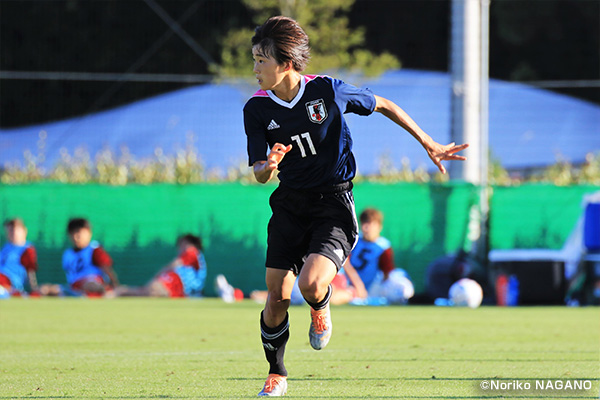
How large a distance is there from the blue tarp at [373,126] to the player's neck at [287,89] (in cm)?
2249

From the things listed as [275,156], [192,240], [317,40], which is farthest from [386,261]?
[317,40]

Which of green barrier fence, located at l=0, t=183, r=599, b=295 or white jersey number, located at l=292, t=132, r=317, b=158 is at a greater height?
green barrier fence, located at l=0, t=183, r=599, b=295

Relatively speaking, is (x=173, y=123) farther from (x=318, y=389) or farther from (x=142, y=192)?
(x=318, y=389)

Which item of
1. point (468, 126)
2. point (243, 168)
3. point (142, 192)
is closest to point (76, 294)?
point (142, 192)

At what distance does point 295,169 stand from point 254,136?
0.30 metres

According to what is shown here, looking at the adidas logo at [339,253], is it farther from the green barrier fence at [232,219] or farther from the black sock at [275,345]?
the green barrier fence at [232,219]

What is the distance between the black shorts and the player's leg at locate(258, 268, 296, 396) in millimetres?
76

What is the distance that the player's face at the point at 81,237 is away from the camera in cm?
1535

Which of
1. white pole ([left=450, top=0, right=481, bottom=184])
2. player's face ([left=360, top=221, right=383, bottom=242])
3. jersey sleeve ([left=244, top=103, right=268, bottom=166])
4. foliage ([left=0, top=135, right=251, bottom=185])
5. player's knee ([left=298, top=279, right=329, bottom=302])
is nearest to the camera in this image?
player's knee ([left=298, top=279, right=329, bottom=302])

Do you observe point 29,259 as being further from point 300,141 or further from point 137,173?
point 300,141

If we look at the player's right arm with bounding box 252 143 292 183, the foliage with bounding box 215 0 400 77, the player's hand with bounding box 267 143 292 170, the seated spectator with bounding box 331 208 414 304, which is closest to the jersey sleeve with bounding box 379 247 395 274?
the seated spectator with bounding box 331 208 414 304

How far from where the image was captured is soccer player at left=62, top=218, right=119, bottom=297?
15.4 meters

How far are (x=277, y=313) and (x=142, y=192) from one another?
36.1ft

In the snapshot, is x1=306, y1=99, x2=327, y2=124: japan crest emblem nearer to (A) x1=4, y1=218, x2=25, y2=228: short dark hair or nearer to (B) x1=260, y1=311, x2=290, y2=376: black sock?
(B) x1=260, y1=311, x2=290, y2=376: black sock
